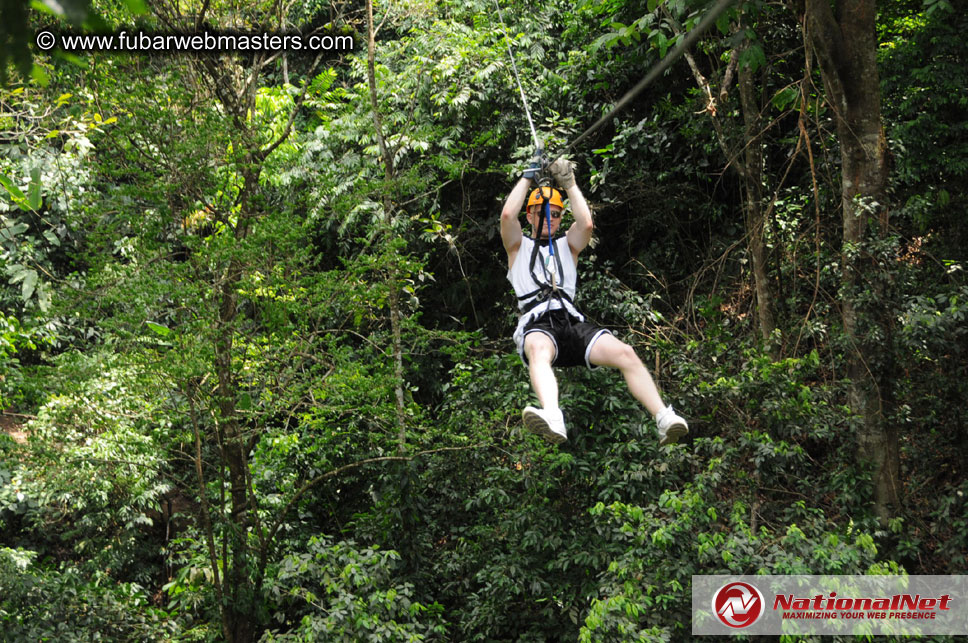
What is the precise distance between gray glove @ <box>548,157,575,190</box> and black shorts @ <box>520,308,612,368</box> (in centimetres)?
56

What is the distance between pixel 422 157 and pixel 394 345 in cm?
246

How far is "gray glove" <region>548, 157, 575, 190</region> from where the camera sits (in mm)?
3590

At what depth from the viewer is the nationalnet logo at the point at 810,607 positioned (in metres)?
3.52

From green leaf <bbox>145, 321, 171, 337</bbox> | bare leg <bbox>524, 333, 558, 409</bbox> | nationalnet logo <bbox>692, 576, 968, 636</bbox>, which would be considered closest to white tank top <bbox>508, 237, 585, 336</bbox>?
bare leg <bbox>524, 333, 558, 409</bbox>

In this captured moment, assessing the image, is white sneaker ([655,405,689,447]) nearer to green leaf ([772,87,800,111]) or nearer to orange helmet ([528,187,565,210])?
orange helmet ([528,187,565,210])

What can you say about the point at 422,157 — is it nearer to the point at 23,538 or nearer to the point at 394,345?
the point at 394,345

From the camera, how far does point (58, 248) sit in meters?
8.52

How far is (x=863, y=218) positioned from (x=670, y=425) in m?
2.18

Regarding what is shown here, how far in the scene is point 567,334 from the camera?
11.4 ft

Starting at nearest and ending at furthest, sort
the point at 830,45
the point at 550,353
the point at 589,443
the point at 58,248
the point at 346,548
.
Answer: the point at 550,353, the point at 830,45, the point at 346,548, the point at 589,443, the point at 58,248

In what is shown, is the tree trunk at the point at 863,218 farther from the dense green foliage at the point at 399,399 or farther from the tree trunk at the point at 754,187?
the tree trunk at the point at 754,187

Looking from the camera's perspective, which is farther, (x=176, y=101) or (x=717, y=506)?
(x=176, y=101)

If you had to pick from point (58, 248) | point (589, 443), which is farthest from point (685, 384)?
point (58, 248)

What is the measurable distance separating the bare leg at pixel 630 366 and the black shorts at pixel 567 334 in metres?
Result: 0.03
